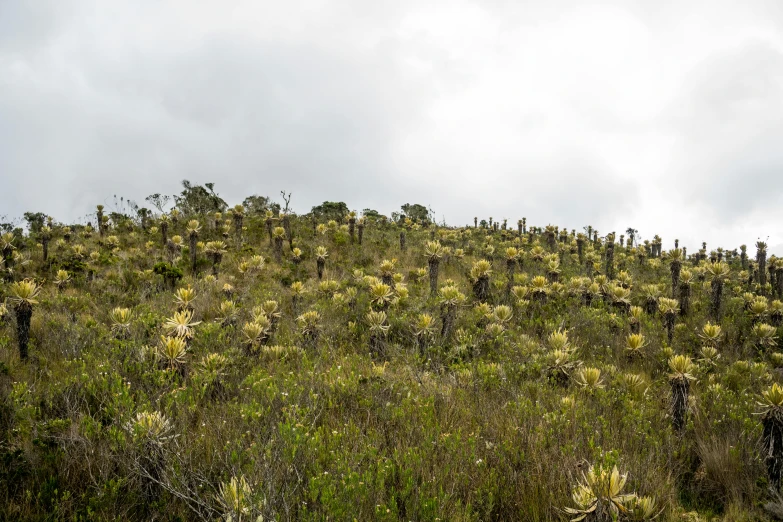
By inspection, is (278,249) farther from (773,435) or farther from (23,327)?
(773,435)

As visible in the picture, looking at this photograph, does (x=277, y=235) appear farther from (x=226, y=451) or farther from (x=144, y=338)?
(x=226, y=451)

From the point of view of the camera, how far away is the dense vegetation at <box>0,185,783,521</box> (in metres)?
3.11

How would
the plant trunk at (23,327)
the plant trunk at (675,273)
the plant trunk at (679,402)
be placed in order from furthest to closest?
the plant trunk at (675,273) < the plant trunk at (23,327) < the plant trunk at (679,402)

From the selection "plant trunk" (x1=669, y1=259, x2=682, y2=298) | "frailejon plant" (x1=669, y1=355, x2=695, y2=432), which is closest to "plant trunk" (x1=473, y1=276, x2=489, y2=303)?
"frailejon plant" (x1=669, y1=355, x2=695, y2=432)

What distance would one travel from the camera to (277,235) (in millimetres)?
16031

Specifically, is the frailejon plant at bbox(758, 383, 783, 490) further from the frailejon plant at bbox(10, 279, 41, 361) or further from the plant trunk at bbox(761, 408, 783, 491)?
the frailejon plant at bbox(10, 279, 41, 361)

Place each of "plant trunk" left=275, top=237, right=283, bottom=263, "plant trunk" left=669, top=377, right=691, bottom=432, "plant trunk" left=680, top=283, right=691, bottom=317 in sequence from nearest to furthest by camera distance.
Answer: "plant trunk" left=669, top=377, right=691, bottom=432 < "plant trunk" left=680, top=283, right=691, bottom=317 < "plant trunk" left=275, top=237, right=283, bottom=263

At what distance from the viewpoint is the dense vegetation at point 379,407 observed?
311 centimetres

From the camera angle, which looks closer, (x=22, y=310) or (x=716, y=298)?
(x=22, y=310)

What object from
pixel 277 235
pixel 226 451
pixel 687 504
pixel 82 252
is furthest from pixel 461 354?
pixel 82 252

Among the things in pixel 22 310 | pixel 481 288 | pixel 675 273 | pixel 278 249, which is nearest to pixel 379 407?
pixel 22 310

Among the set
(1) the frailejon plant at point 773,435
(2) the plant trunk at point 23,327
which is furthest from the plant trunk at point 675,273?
(2) the plant trunk at point 23,327

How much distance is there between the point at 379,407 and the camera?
4.79 meters

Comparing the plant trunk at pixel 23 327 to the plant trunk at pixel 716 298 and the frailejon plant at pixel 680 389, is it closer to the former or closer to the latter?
the frailejon plant at pixel 680 389
